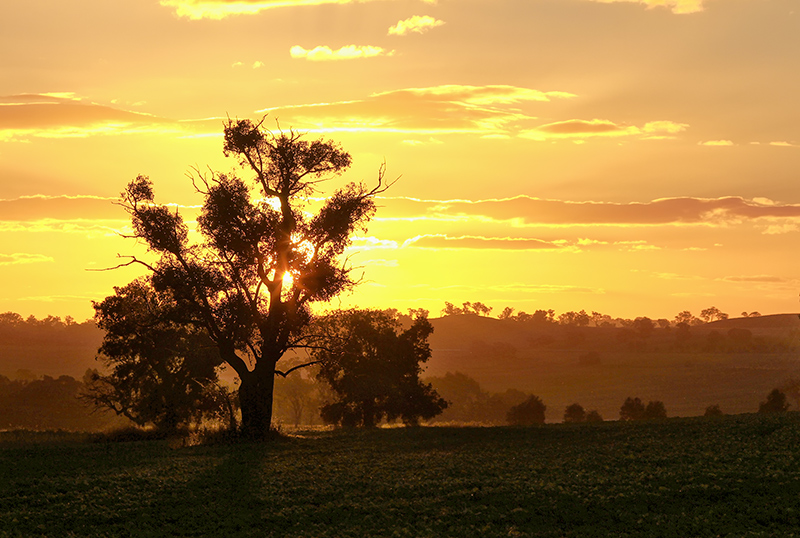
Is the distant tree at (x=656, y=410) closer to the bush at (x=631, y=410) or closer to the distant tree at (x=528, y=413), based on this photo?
the bush at (x=631, y=410)

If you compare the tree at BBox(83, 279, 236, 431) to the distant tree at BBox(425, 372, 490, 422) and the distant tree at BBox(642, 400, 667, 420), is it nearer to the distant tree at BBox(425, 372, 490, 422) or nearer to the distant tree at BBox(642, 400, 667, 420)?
the distant tree at BBox(642, 400, 667, 420)

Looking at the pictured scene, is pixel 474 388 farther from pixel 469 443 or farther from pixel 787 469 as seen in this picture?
pixel 787 469

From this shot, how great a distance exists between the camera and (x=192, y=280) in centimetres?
4225

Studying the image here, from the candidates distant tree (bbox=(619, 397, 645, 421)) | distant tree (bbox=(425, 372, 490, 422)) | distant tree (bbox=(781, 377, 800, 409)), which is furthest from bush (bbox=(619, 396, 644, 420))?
distant tree (bbox=(781, 377, 800, 409))

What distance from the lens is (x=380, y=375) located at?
2275 inches

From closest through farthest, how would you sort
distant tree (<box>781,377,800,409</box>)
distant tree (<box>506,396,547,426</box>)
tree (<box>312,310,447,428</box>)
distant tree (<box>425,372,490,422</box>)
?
tree (<box>312,310,447,428</box>) → distant tree (<box>506,396,547,426</box>) → distant tree (<box>781,377,800,409</box>) → distant tree (<box>425,372,490,422</box>)

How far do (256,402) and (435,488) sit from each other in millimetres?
18040

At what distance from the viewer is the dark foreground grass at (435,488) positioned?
21.4 metres

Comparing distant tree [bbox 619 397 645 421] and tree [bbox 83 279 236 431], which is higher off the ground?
tree [bbox 83 279 236 431]

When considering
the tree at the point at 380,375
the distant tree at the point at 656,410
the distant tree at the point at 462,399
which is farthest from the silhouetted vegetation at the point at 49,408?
the distant tree at the point at 656,410

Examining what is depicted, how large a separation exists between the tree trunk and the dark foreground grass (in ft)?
18.4

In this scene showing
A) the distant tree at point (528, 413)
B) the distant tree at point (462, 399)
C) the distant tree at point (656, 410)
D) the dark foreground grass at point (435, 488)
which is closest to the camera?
the dark foreground grass at point (435, 488)

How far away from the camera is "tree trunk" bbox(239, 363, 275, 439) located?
1619 inches

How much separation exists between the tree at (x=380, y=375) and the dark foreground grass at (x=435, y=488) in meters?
21.9
